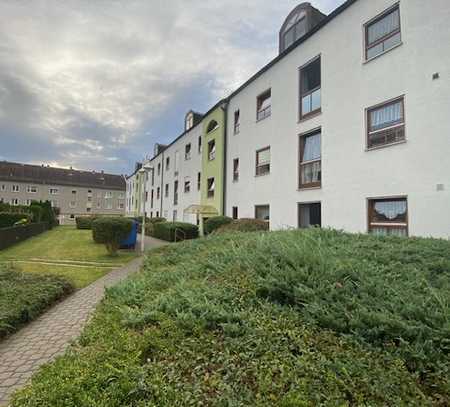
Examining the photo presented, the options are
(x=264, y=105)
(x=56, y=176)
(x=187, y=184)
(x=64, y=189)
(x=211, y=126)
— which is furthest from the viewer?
(x=56, y=176)

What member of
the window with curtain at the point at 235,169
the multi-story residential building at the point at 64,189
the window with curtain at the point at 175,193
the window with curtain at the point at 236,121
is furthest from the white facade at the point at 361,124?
the multi-story residential building at the point at 64,189

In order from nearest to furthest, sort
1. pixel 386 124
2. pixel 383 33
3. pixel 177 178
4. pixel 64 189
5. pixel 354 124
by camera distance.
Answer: pixel 386 124 → pixel 383 33 → pixel 354 124 → pixel 177 178 → pixel 64 189

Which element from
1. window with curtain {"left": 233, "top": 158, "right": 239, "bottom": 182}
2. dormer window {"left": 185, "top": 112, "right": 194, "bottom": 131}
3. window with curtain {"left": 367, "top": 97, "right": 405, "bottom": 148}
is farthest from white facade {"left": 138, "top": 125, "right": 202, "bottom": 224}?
window with curtain {"left": 367, "top": 97, "right": 405, "bottom": 148}

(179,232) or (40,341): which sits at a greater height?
(179,232)

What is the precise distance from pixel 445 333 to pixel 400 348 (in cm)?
51

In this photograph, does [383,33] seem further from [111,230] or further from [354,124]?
[111,230]

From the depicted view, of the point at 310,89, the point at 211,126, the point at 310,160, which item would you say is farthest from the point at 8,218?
the point at 310,89

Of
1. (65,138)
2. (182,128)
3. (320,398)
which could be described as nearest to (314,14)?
(320,398)

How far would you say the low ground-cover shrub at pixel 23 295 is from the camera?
4.45 metres

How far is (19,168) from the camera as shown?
56344 millimetres

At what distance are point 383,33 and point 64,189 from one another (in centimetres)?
6367

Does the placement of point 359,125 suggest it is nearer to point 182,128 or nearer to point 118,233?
point 118,233

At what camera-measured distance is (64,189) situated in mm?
58000

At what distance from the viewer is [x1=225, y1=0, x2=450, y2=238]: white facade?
797 centimetres
